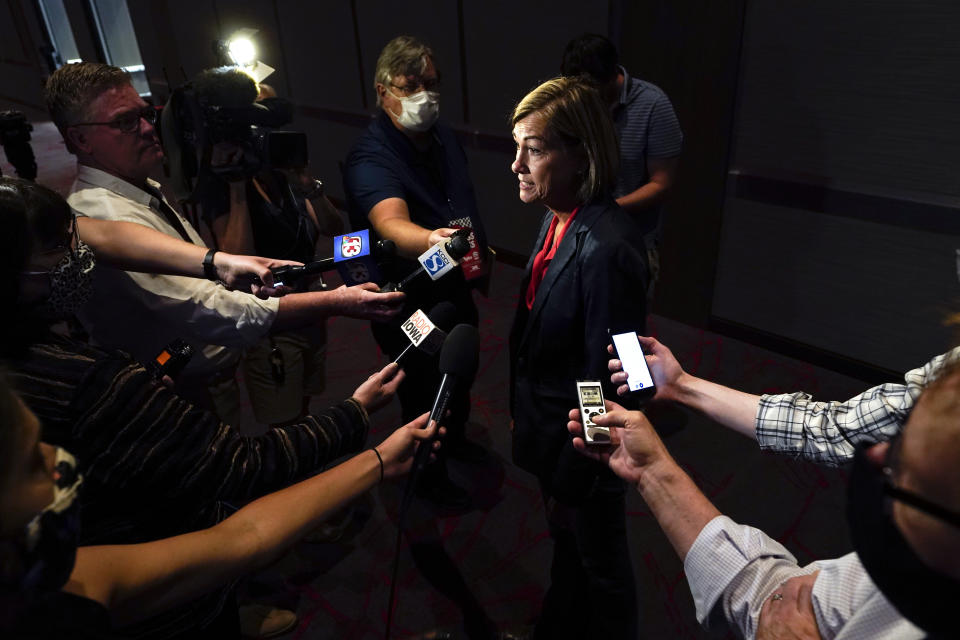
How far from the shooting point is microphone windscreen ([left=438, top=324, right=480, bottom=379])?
1.25 metres

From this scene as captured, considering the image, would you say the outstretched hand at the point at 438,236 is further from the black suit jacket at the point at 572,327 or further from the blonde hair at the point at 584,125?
the blonde hair at the point at 584,125

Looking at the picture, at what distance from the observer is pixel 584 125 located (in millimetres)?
1581

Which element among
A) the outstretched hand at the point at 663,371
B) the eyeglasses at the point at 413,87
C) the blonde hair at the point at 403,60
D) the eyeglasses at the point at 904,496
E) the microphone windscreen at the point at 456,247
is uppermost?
the blonde hair at the point at 403,60

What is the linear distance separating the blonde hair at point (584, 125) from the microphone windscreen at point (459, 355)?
56 centimetres

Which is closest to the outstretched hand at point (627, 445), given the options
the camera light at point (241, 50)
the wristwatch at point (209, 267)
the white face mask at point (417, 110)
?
the wristwatch at point (209, 267)

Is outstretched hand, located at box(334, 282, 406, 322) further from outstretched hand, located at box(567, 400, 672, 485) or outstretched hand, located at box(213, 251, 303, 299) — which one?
outstretched hand, located at box(567, 400, 672, 485)

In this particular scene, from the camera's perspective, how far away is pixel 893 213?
2740mm

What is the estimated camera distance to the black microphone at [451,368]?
1.16m


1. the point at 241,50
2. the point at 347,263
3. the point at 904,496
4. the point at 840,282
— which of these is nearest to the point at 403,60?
the point at 347,263

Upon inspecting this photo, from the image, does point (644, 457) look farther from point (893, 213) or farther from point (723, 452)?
point (893, 213)

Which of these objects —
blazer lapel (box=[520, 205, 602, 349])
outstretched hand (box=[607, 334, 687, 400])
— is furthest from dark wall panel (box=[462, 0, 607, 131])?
outstretched hand (box=[607, 334, 687, 400])

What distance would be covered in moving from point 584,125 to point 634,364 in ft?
2.17

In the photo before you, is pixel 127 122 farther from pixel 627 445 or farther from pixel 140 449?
pixel 627 445

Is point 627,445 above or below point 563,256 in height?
below
